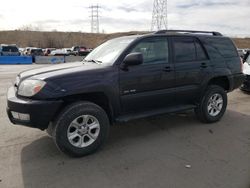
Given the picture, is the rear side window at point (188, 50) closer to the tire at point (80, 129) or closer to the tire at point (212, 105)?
the tire at point (212, 105)

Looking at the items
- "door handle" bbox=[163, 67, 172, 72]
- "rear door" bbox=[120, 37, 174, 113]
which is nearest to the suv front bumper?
"rear door" bbox=[120, 37, 174, 113]

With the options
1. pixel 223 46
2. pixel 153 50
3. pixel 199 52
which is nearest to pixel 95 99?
pixel 153 50

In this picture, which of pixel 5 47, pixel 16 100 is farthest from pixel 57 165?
pixel 5 47

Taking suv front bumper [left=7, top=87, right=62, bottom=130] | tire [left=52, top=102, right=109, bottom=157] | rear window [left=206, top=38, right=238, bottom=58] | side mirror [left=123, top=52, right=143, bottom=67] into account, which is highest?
rear window [left=206, top=38, right=238, bottom=58]

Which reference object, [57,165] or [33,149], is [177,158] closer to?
[57,165]

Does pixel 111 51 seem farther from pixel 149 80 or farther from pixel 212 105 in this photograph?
pixel 212 105

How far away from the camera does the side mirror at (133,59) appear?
13.3 ft

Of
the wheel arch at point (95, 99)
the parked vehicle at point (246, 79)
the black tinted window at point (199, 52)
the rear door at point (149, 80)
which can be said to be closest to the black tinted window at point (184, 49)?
the black tinted window at point (199, 52)

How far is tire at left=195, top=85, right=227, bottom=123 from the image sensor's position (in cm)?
537

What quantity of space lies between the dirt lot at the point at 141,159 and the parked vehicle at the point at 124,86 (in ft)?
1.17

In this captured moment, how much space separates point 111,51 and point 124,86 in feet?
2.70

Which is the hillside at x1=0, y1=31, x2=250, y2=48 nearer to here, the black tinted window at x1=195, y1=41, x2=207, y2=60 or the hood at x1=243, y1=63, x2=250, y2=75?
the hood at x1=243, y1=63, x2=250, y2=75

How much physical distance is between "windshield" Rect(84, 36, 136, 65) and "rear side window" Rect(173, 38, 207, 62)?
2.97ft

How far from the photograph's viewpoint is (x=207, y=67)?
5312 millimetres
